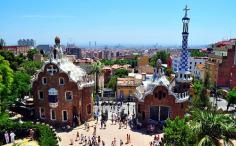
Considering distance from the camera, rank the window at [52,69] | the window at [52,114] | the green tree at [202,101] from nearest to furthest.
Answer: the window at [52,69], the window at [52,114], the green tree at [202,101]

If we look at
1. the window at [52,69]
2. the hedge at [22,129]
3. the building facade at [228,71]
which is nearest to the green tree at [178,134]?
the hedge at [22,129]

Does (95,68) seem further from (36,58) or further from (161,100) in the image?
(36,58)

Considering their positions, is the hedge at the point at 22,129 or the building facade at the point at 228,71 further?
the building facade at the point at 228,71

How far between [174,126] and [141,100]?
17.5 metres

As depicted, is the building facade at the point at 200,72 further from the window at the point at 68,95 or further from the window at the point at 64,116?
the window at the point at 64,116

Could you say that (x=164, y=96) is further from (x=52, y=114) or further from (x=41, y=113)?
(x=41, y=113)

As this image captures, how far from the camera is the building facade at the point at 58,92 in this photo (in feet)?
147

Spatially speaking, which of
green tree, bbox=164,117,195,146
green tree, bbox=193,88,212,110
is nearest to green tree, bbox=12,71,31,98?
green tree, bbox=193,88,212,110

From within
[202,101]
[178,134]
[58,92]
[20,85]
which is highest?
[20,85]

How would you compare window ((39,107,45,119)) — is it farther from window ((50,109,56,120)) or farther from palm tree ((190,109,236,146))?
palm tree ((190,109,236,146))

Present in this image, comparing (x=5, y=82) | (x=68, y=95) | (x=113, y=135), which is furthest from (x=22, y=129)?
(x=113, y=135)

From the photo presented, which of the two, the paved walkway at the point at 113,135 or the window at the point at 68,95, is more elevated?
the window at the point at 68,95

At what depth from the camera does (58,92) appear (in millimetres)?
44969

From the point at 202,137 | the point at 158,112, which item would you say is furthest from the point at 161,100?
the point at 202,137
